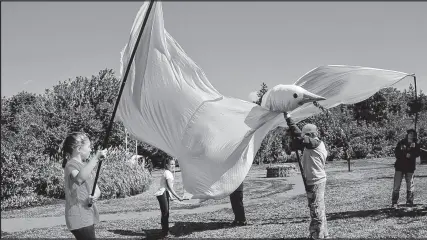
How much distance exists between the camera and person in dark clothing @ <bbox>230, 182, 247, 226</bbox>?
8.13 m

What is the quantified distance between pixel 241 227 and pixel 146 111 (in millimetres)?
3507

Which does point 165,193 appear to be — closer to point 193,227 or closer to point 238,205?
point 193,227

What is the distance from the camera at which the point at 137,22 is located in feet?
17.4

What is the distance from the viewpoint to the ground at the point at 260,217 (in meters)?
7.46

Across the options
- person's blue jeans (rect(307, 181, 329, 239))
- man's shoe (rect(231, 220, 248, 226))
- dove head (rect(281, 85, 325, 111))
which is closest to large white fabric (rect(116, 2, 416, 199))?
dove head (rect(281, 85, 325, 111))

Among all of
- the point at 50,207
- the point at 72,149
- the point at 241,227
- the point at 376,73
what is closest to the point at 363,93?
the point at 376,73

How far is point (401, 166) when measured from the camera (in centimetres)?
905

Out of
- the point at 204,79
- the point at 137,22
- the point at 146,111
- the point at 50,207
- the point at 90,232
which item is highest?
the point at 137,22

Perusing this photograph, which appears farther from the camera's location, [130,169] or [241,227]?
[130,169]

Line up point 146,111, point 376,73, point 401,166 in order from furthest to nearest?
point 401,166 → point 376,73 → point 146,111

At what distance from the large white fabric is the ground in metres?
2.20

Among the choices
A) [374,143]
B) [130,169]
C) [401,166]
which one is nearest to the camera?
[401,166]

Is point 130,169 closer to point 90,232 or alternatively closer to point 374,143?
point 90,232

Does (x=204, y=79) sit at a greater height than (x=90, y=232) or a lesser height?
greater
